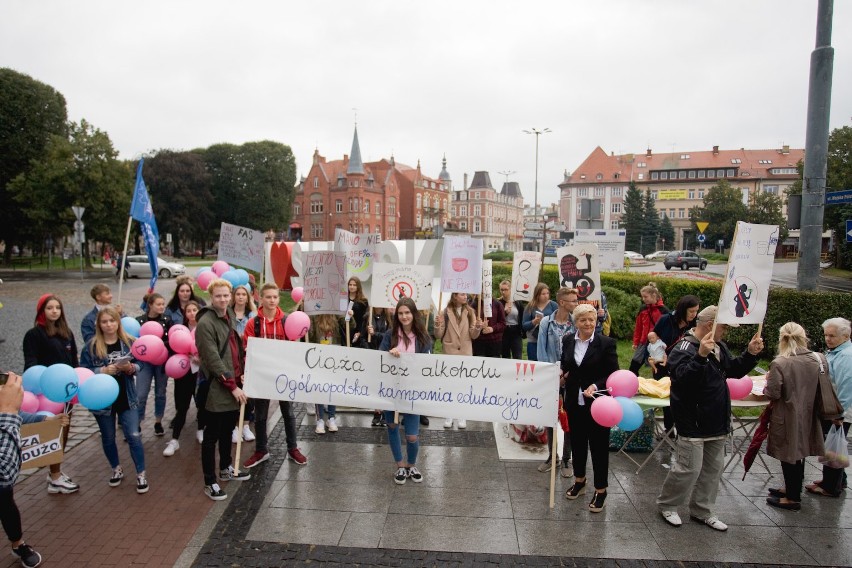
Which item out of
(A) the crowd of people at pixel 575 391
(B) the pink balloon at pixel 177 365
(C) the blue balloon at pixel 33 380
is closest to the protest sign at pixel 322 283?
(A) the crowd of people at pixel 575 391

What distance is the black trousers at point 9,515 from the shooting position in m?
4.17

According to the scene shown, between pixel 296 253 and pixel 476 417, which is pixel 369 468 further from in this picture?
pixel 296 253

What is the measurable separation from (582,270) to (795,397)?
380 cm

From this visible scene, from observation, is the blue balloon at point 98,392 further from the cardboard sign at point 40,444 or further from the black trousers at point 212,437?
the black trousers at point 212,437

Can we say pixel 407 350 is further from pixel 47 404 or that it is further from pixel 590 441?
pixel 47 404

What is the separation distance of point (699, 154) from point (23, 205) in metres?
99.4

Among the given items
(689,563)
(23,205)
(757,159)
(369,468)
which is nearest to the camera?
(689,563)

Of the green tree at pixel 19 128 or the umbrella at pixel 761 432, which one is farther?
the green tree at pixel 19 128

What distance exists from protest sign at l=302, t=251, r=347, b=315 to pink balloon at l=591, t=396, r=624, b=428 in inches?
161

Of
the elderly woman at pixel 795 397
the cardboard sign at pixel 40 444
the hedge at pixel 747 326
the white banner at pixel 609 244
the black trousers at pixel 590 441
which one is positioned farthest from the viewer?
the white banner at pixel 609 244

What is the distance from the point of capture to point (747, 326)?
36.5ft

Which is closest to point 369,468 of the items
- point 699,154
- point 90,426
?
point 90,426

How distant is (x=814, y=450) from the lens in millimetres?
5309

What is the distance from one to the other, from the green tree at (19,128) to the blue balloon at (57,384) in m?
44.6
